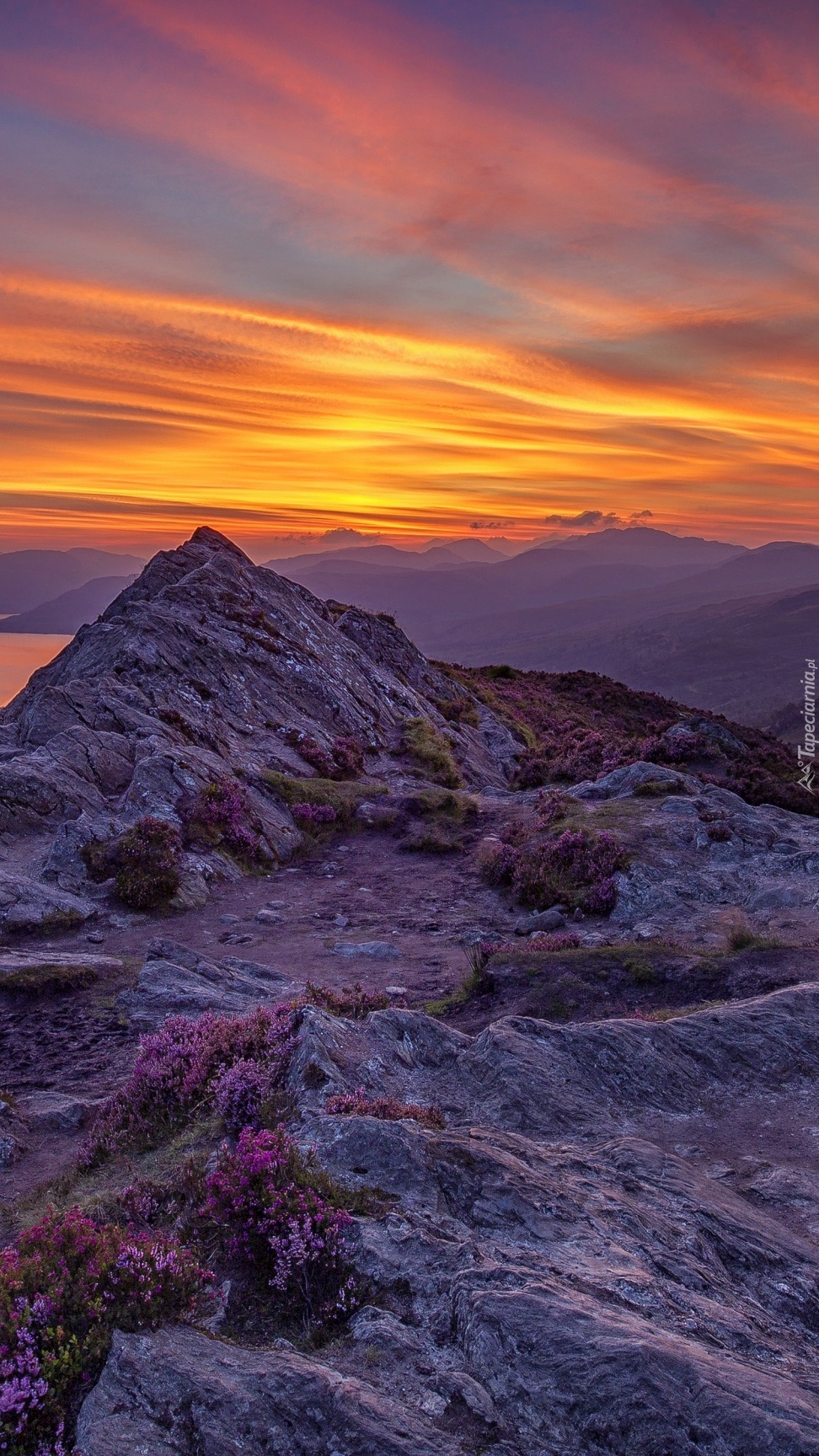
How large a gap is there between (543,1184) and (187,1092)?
14.4 ft

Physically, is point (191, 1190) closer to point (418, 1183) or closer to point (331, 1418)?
point (418, 1183)

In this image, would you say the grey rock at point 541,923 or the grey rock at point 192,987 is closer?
the grey rock at point 192,987

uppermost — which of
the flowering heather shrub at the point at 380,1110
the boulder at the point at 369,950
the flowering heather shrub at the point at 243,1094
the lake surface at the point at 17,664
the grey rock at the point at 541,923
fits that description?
the flowering heather shrub at the point at 380,1110

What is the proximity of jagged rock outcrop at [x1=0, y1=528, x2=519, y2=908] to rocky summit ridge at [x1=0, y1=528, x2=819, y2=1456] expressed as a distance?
226 mm

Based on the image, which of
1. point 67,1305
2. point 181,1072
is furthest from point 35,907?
point 67,1305

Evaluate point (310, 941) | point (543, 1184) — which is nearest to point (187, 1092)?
point (543, 1184)

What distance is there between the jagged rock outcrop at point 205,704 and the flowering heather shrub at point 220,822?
408mm

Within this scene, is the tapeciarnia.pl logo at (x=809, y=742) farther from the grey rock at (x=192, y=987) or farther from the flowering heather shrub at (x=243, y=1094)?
the flowering heather shrub at (x=243, y=1094)

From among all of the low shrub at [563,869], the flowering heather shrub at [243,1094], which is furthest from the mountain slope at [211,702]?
the flowering heather shrub at [243,1094]

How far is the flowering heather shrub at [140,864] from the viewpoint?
63.1ft

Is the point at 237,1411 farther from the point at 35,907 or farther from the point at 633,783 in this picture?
the point at 633,783

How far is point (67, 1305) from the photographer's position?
548cm

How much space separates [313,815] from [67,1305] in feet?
68.7

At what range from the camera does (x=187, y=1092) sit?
31.2ft
